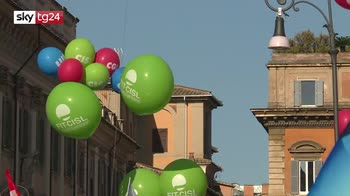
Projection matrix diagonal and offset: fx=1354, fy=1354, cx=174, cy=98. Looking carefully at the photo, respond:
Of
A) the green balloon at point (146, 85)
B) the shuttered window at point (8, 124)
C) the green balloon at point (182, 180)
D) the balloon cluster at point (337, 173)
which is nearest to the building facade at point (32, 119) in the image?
the shuttered window at point (8, 124)

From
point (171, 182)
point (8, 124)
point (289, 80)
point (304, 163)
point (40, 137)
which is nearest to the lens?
point (171, 182)

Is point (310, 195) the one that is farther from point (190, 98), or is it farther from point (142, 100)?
point (190, 98)

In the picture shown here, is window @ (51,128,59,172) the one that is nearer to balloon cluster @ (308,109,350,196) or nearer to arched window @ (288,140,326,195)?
arched window @ (288,140,326,195)

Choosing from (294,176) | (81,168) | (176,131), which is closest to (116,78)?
(81,168)

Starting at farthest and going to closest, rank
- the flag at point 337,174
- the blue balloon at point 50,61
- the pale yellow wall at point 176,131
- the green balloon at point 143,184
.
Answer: the pale yellow wall at point 176,131
the blue balloon at point 50,61
the green balloon at point 143,184
the flag at point 337,174

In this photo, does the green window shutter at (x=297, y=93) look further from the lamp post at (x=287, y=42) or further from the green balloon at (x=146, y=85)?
the green balloon at (x=146, y=85)

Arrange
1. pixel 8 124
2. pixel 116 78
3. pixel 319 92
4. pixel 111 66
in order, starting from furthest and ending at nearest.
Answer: pixel 319 92 < pixel 8 124 < pixel 111 66 < pixel 116 78

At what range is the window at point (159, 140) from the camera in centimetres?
8012

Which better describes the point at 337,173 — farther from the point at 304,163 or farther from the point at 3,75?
the point at 304,163

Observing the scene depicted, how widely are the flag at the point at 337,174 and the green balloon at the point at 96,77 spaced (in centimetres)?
1243

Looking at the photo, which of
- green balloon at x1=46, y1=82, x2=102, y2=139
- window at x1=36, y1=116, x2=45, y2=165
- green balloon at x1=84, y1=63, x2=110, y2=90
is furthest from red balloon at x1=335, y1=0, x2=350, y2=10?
window at x1=36, y1=116, x2=45, y2=165

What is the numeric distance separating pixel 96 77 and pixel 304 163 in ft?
134

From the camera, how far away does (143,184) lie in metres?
19.2

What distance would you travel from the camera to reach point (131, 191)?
59.5 ft
